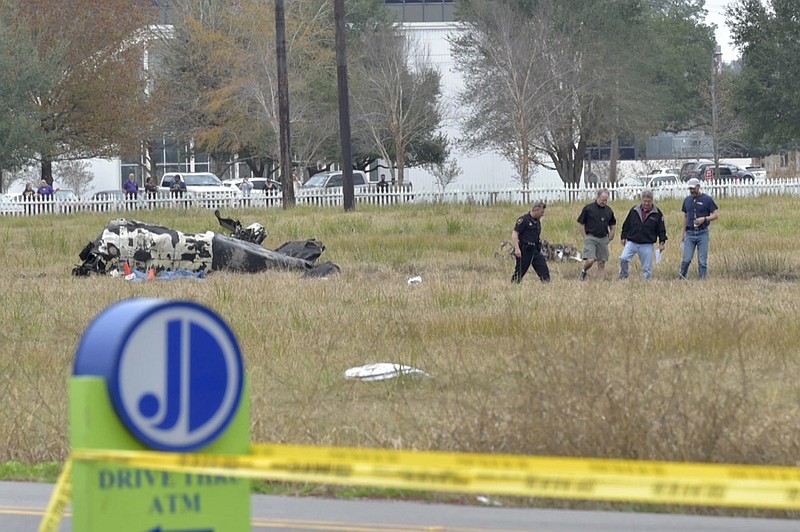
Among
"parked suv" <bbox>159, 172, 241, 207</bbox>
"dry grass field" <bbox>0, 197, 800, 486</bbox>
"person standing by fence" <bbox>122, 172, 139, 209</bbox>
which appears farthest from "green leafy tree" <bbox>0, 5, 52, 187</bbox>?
"dry grass field" <bbox>0, 197, 800, 486</bbox>

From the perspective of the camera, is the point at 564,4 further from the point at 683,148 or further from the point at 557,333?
the point at 557,333

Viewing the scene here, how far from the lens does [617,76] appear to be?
1944 inches

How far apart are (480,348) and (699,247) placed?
8077 millimetres

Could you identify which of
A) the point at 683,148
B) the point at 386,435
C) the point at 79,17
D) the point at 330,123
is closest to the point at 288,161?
the point at 79,17

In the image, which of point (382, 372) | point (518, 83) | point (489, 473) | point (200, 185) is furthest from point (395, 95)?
point (489, 473)

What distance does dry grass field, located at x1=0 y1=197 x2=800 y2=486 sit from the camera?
7.39 meters

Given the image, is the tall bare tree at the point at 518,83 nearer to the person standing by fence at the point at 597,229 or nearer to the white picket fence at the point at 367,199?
the white picket fence at the point at 367,199

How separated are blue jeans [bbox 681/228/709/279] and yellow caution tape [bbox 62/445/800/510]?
613 inches

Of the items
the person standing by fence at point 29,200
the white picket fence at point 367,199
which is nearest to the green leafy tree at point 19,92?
the person standing by fence at point 29,200

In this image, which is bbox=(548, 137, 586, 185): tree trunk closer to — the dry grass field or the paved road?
the dry grass field

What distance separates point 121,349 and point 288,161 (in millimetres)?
32279

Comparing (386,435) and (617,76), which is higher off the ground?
(617,76)

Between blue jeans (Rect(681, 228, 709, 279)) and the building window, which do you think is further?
the building window

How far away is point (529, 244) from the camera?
1819 cm
